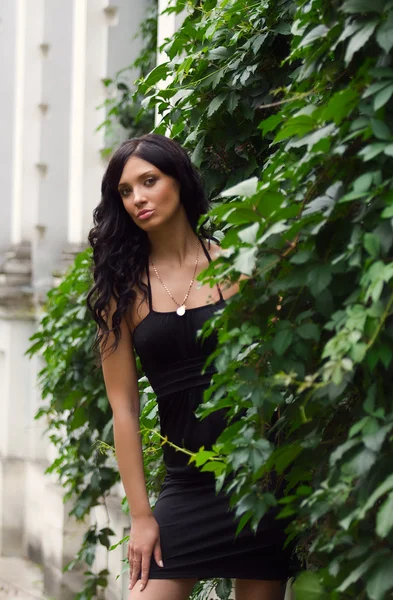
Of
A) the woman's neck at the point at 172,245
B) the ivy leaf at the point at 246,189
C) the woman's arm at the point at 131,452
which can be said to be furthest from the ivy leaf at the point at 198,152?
the ivy leaf at the point at 246,189

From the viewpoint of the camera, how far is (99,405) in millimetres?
5340

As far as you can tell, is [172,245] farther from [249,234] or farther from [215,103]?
[249,234]

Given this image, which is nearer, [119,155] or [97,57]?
[119,155]

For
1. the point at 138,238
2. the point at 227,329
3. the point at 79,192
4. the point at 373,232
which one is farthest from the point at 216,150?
the point at 79,192

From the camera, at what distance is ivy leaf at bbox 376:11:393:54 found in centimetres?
197

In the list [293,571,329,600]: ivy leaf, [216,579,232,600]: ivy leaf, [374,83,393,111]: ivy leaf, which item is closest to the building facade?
[216,579,232,600]: ivy leaf

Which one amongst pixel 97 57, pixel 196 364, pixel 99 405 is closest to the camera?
pixel 196 364

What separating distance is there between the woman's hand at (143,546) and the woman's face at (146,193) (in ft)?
2.57

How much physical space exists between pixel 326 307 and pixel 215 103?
1.57 metres

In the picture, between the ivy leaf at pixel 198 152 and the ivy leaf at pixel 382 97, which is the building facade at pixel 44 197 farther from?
the ivy leaf at pixel 382 97

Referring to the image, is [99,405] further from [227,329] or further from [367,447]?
[367,447]

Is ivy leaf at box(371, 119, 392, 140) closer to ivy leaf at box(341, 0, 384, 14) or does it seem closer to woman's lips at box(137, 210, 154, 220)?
ivy leaf at box(341, 0, 384, 14)

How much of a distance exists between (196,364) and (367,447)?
117 centimetres

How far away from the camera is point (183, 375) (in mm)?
3078
